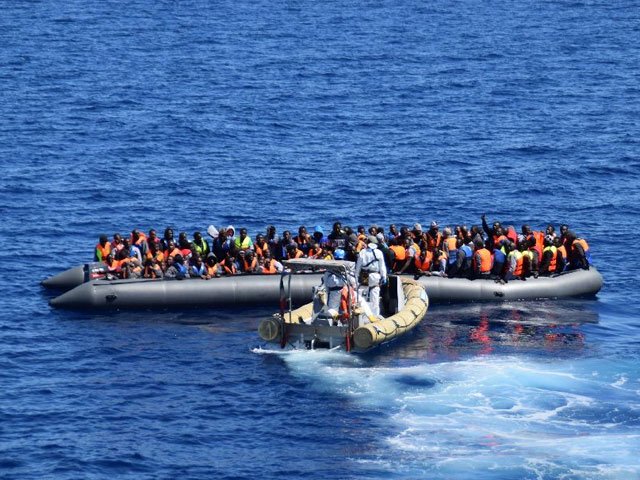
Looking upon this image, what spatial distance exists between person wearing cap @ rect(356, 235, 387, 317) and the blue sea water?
1.83 meters

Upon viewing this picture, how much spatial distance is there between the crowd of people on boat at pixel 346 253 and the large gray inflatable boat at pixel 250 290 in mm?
482

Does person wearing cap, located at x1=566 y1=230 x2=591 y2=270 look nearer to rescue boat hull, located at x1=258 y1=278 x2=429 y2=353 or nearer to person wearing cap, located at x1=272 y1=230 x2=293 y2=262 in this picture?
rescue boat hull, located at x1=258 y1=278 x2=429 y2=353

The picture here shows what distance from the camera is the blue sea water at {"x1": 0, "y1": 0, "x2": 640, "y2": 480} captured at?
125 feet

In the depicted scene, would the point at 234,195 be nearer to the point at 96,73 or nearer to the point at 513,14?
the point at 96,73

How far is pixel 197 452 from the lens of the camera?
37500 mm

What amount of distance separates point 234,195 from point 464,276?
17.1m

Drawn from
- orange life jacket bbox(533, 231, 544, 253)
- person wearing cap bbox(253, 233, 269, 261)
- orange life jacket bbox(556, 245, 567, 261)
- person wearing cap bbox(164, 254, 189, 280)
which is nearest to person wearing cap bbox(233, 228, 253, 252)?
person wearing cap bbox(253, 233, 269, 261)

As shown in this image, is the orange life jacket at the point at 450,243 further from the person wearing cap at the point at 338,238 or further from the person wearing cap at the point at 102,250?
the person wearing cap at the point at 102,250

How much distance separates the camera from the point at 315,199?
2554 inches

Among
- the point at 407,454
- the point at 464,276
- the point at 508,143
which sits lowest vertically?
the point at 407,454

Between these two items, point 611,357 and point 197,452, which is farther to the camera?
point 611,357

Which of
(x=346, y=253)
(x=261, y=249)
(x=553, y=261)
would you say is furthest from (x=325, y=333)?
(x=553, y=261)

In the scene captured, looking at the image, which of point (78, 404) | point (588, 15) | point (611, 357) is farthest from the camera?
point (588, 15)

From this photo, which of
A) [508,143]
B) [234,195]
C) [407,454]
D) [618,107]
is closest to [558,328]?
[407,454]
